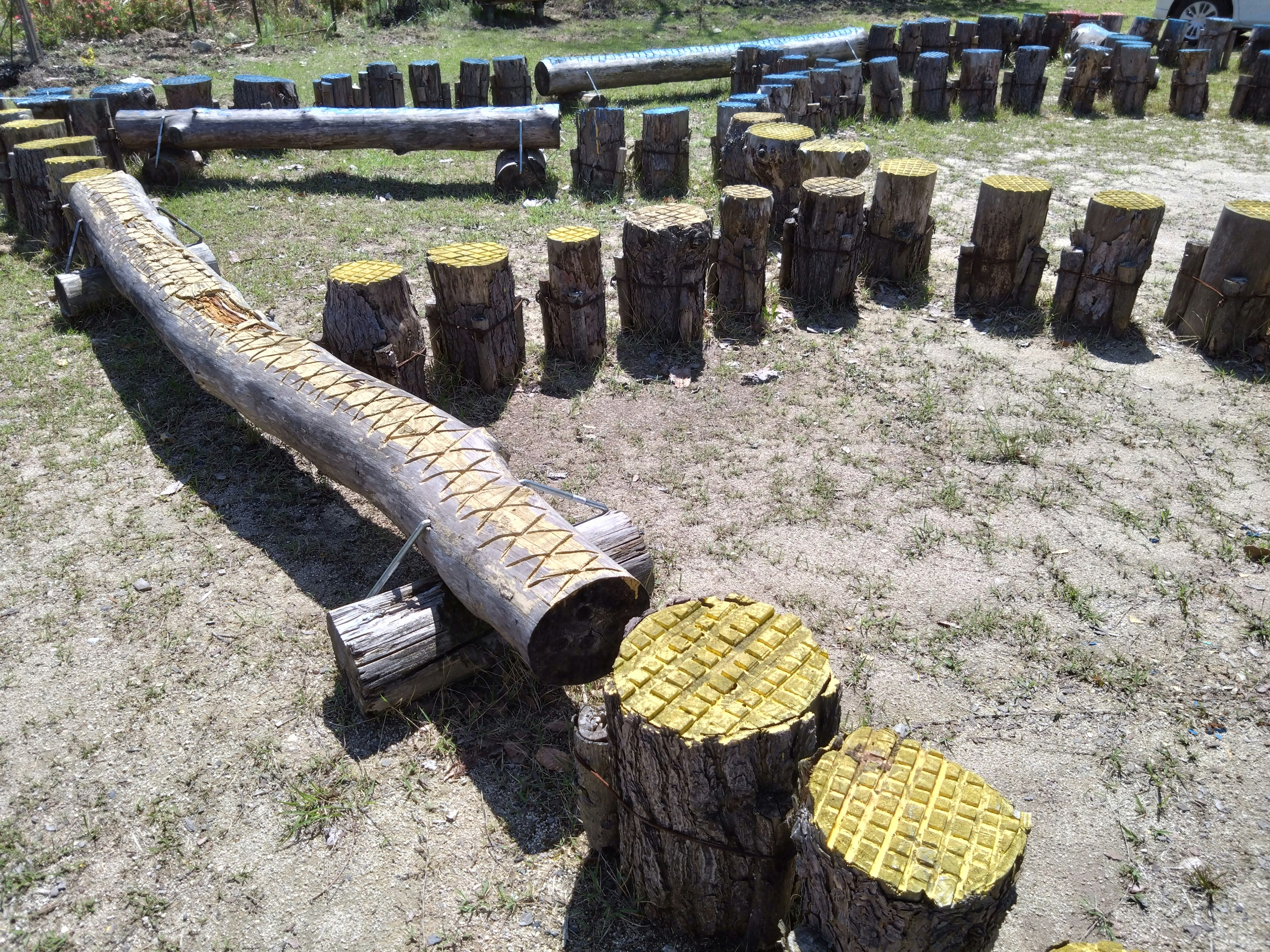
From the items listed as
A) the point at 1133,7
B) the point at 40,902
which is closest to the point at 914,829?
the point at 40,902

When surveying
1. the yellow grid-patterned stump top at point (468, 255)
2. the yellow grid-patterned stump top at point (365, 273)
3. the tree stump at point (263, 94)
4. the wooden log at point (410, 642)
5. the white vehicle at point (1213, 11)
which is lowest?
the wooden log at point (410, 642)

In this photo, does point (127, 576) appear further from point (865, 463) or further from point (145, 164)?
point (145, 164)

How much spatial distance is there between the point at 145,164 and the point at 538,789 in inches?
324

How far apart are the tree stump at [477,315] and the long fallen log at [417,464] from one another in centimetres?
92

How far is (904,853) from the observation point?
201cm

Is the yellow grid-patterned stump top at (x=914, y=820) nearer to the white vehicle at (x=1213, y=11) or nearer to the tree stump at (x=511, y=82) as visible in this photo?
the tree stump at (x=511, y=82)

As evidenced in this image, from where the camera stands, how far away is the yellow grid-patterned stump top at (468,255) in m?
5.15

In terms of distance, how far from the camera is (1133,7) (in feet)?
63.0

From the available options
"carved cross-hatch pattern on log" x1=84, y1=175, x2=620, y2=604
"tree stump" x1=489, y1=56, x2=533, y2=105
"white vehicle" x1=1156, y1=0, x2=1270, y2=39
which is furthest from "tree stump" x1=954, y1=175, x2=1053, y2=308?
"white vehicle" x1=1156, y1=0, x2=1270, y2=39

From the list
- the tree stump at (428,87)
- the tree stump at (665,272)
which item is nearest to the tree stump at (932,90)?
the tree stump at (428,87)

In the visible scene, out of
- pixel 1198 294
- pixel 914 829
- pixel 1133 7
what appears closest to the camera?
pixel 914 829

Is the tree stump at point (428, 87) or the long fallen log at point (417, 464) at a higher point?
the tree stump at point (428, 87)

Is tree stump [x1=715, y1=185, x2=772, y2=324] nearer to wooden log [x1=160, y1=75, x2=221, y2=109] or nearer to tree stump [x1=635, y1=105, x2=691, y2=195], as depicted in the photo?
tree stump [x1=635, y1=105, x2=691, y2=195]

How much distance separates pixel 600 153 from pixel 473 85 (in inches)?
135
